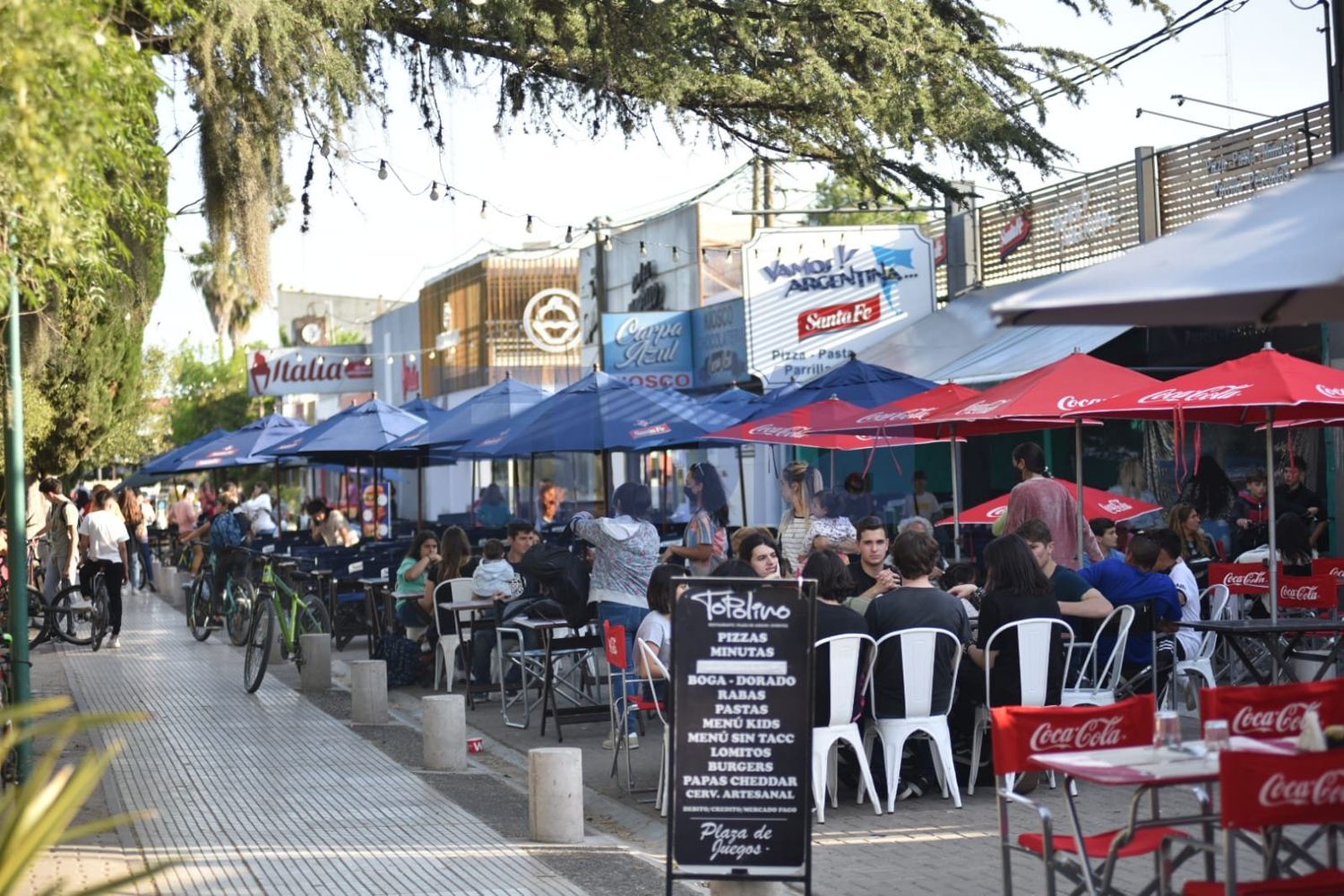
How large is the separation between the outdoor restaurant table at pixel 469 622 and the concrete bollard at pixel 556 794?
4.87 m

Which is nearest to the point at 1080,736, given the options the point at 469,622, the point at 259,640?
the point at 469,622

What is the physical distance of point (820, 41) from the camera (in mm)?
11594

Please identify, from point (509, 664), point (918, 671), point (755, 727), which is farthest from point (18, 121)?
point (509, 664)

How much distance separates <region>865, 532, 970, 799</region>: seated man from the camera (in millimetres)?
8719

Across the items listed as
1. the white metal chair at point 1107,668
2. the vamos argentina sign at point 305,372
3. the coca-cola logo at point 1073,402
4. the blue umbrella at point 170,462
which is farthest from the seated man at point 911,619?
the vamos argentina sign at point 305,372

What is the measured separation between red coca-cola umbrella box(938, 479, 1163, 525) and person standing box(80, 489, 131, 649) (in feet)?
31.6

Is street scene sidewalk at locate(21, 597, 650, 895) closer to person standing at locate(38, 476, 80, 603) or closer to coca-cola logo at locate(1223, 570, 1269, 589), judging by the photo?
person standing at locate(38, 476, 80, 603)

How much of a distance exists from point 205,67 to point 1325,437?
39.3ft

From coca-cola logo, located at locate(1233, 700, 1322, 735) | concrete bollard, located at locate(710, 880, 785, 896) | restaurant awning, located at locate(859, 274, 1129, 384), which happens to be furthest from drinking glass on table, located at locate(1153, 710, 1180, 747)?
restaurant awning, located at locate(859, 274, 1129, 384)

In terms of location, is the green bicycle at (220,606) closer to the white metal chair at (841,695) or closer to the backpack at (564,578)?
the backpack at (564,578)

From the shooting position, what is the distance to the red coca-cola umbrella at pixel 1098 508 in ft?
45.4

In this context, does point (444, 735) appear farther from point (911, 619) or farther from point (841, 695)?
point (911, 619)

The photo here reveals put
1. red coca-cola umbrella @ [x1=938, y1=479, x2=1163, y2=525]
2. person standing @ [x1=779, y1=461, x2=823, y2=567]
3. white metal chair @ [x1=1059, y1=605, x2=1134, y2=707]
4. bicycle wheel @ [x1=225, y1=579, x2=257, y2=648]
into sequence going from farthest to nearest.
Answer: bicycle wheel @ [x1=225, y1=579, x2=257, y2=648] < red coca-cola umbrella @ [x1=938, y1=479, x2=1163, y2=525] < person standing @ [x1=779, y1=461, x2=823, y2=567] < white metal chair @ [x1=1059, y1=605, x2=1134, y2=707]

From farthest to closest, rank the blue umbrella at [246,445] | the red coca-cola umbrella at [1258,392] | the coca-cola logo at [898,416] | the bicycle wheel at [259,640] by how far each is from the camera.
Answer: the blue umbrella at [246,445] < the bicycle wheel at [259,640] < the coca-cola logo at [898,416] < the red coca-cola umbrella at [1258,392]
